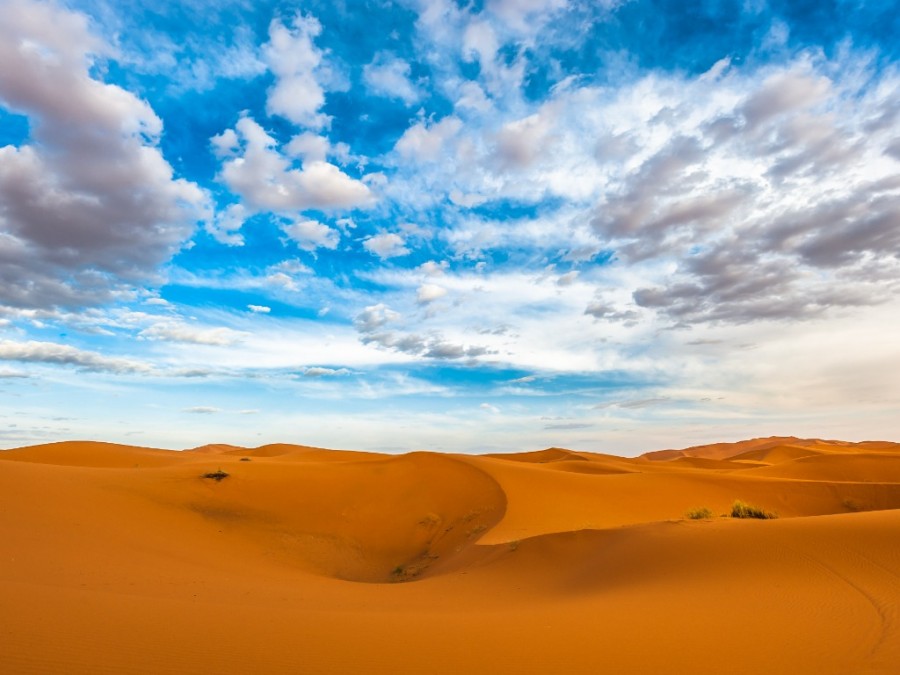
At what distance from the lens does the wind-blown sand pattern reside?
5.55m

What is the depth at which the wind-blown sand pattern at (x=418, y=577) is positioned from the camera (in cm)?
555

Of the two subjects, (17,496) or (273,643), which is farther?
(17,496)

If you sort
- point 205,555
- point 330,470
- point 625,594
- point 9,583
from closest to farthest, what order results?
point 9,583 < point 625,594 < point 205,555 < point 330,470

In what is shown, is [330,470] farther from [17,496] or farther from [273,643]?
[273,643]

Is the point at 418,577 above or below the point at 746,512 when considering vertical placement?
below

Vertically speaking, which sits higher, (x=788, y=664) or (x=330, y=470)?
(x=330, y=470)

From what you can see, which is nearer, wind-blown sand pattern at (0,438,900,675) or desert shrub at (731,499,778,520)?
wind-blown sand pattern at (0,438,900,675)

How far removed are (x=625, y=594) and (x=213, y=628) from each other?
6.22 m

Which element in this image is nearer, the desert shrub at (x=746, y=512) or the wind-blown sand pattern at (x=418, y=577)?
the wind-blown sand pattern at (x=418, y=577)

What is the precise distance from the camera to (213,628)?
6.24 metres

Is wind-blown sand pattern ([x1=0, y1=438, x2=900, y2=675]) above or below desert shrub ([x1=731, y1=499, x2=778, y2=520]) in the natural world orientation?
below

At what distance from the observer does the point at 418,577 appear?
620 inches

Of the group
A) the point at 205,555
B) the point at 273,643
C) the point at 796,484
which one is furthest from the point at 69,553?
the point at 796,484

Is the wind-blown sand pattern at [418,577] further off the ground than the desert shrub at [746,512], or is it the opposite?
the desert shrub at [746,512]
